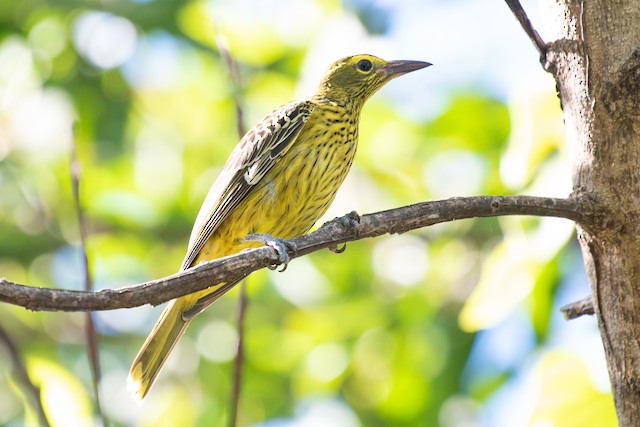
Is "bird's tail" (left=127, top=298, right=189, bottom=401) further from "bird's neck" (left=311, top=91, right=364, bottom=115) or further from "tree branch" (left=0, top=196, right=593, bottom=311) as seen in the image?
"tree branch" (left=0, top=196, right=593, bottom=311)

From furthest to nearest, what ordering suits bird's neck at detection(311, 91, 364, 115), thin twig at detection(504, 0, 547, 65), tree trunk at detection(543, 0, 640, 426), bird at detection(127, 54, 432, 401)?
bird's neck at detection(311, 91, 364, 115), bird at detection(127, 54, 432, 401), thin twig at detection(504, 0, 547, 65), tree trunk at detection(543, 0, 640, 426)

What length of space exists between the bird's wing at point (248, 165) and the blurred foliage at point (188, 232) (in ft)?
1.12

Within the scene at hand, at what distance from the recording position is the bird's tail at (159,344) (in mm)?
3781

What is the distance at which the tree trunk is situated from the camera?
231 cm

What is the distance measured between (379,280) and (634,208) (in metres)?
3.40

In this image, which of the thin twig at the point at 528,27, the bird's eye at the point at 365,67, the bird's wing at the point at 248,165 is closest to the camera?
the thin twig at the point at 528,27

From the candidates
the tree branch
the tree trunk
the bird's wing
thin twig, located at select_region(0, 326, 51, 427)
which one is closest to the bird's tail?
the bird's wing

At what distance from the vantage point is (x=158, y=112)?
22.2 feet

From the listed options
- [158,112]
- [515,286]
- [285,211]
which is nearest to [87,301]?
[515,286]

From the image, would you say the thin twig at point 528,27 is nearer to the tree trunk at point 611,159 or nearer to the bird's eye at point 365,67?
the tree trunk at point 611,159

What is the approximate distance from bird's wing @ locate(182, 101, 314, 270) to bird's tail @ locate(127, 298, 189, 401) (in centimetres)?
23

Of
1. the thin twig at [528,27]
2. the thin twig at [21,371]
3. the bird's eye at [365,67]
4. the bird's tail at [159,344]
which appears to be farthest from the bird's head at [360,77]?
the thin twig at [21,371]

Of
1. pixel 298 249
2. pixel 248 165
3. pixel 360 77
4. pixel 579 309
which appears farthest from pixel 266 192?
pixel 579 309

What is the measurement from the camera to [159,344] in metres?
3.93
